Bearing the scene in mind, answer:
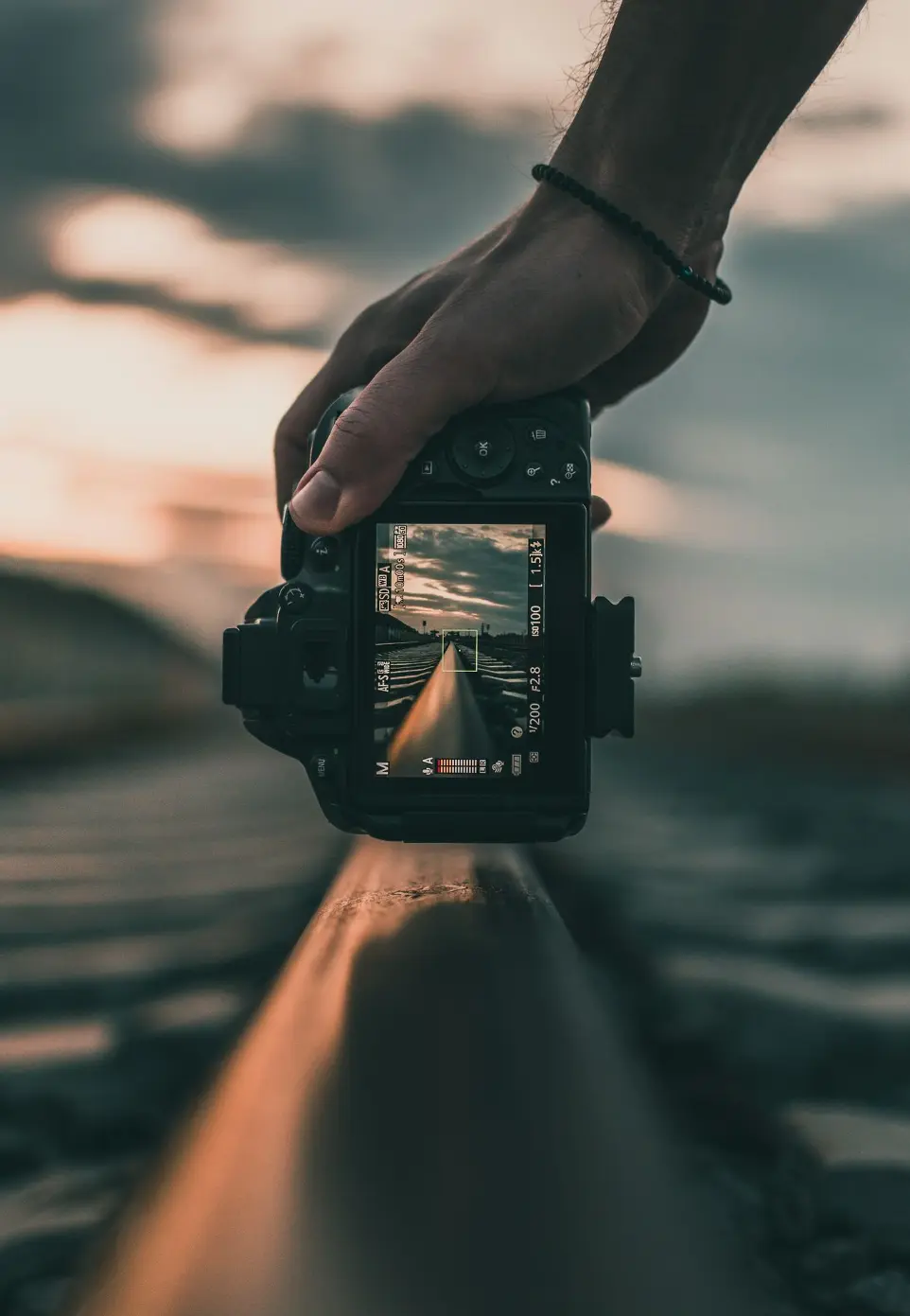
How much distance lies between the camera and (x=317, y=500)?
40.1 inches

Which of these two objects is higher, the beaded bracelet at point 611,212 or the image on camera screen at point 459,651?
the beaded bracelet at point 611,212

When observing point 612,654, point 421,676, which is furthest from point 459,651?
point 612,654

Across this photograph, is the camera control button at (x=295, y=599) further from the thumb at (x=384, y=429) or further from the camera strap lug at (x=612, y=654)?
the camera strap lug at (x=612, y=654)

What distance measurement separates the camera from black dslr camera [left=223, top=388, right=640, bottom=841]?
1051 millimetres

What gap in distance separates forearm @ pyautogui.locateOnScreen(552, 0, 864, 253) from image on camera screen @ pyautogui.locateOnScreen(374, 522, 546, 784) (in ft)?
1.29

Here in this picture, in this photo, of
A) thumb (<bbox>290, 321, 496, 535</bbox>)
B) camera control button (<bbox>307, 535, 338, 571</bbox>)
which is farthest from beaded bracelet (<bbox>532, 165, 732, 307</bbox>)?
camera control button (<bbox>307, 535, 338, 571</bbox>)

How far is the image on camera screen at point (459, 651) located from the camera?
102cm

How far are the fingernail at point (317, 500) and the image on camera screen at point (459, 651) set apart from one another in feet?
0.20

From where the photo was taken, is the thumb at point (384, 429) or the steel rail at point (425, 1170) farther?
the thumb at point (384, 429)

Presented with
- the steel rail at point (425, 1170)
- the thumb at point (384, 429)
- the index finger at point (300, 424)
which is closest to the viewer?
the steel rail at point (425, 1170)

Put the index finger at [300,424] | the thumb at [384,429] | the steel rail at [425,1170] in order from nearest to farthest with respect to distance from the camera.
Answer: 1. the steel rail at [425,1170]
2. the thumb at [384,429]
3. the index finger at [300,424]

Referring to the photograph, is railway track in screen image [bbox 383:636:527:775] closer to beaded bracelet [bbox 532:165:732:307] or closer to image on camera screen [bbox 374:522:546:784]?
image on camera screen [bbox 374:522:546:784]

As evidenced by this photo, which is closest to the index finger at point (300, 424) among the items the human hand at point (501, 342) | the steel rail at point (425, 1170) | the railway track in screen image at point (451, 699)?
the human hand at point (501, 342)

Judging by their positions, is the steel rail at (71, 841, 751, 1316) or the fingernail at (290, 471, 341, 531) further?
the fingernail at (290, 471, 341, 531)
